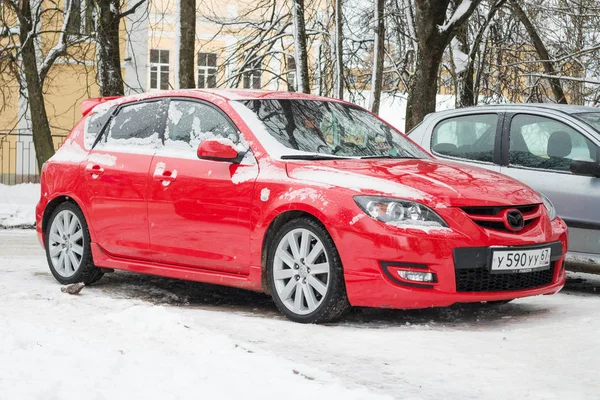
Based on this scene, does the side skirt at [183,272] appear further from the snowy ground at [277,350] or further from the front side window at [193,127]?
the front side window at [193,127]

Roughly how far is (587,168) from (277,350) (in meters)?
3.61

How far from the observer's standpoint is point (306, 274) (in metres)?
6.72

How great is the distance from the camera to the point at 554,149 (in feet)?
28.8

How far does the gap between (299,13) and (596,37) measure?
8.52 meters

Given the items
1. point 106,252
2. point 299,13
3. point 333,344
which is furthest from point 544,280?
point 299,13

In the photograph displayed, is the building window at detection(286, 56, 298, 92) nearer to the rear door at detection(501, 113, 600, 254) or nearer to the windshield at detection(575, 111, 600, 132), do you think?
the rear door at detection(501, 113, 600, 254)

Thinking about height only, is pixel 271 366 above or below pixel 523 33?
below

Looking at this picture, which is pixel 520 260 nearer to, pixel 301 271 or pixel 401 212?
pixel 401 212

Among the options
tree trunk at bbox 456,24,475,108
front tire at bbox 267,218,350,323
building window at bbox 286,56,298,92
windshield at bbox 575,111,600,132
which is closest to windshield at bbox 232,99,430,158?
front tire at bbox 267,218,350,323

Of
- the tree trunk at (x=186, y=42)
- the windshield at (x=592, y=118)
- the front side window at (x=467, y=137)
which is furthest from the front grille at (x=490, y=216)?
the tree trunk at (x=186, y=42)

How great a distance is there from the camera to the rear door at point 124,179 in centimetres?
788

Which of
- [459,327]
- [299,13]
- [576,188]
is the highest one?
[299,13]

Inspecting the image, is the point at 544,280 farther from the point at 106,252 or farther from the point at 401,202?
the point at 106,252

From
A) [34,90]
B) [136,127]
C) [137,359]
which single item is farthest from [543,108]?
[34,90]
